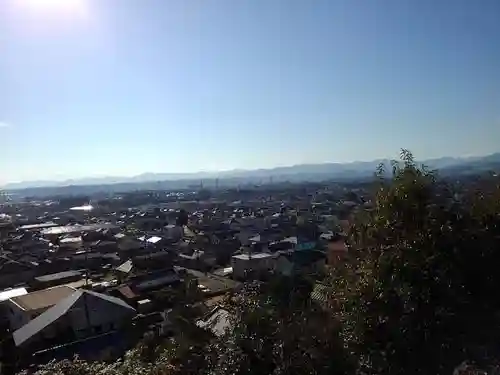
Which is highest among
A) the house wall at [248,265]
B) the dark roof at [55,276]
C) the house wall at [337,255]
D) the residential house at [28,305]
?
the house wall at [337,255]

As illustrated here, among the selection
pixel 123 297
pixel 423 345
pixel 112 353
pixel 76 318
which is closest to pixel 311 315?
pixel 423 345

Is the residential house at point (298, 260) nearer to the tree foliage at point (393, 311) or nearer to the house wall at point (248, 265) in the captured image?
the house wall at point (248, 265)

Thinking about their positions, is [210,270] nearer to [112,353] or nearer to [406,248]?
[112,353]

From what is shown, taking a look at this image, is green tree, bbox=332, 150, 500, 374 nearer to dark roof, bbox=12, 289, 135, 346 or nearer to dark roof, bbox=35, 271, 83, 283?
dark roof, bbox=12, 289, 135, 346

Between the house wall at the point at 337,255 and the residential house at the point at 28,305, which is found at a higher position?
the house wall at the point at 337,255

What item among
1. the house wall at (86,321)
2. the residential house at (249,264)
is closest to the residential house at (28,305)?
the house wall at (86,321)
